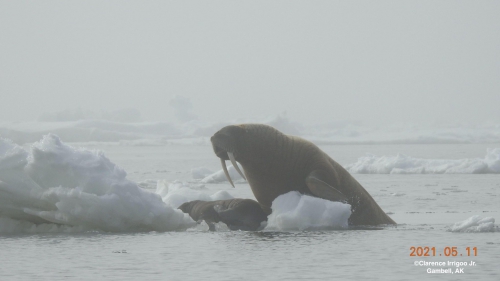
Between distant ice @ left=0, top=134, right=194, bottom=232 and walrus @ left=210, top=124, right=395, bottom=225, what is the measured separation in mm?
1337

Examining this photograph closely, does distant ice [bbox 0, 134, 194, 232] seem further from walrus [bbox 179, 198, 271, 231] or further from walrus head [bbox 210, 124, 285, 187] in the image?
walrus head [bbox 210, 124, 285, 187]

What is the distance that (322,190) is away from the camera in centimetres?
1167

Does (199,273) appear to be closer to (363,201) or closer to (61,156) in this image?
(61,156)

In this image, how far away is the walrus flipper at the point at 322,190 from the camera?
11.7m

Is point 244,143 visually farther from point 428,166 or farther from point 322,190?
point 428,166

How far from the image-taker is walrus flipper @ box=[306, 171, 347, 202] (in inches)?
460

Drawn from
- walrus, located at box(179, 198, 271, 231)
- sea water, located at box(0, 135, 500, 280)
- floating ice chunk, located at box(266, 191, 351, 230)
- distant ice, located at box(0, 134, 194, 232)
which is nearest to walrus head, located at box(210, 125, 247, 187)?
walrus, located at box(179, 198, 271, 231)

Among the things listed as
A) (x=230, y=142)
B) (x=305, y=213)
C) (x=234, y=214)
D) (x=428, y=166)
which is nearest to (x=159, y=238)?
(x=234, y=214)

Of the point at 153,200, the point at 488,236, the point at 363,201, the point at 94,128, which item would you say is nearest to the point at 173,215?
the point at 153,200

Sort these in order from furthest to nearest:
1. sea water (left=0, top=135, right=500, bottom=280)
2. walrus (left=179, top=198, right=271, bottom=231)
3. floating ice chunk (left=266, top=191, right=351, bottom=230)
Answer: walrus (left=179, top=198, right=271, bottom=231), floating ice chunk (left=266, top=191, right=351, bottom=230), sea water (left=0, top=135, right=500, bottom=280)

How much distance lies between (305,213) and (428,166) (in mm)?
21135

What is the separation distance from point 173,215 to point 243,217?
1044mm

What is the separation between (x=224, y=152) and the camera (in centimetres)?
1219

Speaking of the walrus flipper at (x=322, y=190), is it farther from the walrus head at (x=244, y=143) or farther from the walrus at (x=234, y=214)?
the walrus at (x=234, y=214)
